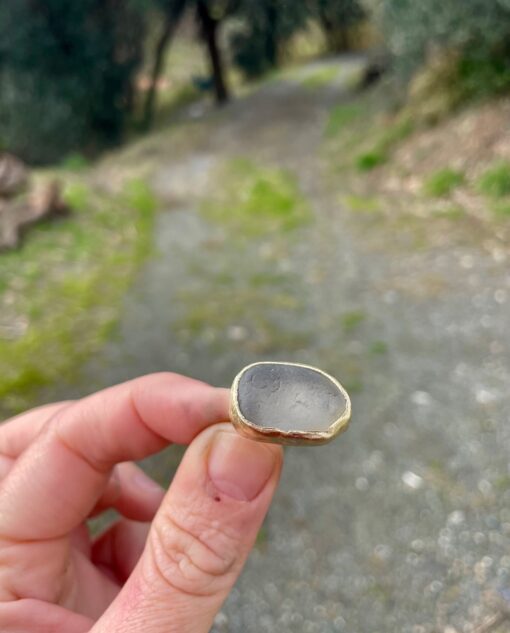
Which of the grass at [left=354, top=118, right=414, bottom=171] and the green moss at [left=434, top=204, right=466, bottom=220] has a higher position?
the green moss at [left=434, top=204, right=466, bottom=220]

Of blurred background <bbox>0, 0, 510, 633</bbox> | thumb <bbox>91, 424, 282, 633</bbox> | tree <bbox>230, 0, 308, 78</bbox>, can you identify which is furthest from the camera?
tree <bbox>230, 0, 308, 78</bbox>

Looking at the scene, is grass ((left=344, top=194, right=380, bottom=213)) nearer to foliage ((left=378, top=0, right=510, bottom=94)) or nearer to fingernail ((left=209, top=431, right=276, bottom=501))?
foliage ((left=378, top=0, right=510, bottom=94))

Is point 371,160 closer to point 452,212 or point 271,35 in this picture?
point 452,212

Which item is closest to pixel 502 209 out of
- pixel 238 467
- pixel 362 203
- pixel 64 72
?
pixel 362 203

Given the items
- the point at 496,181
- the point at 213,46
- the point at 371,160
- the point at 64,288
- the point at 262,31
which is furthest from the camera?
the point at 213,46

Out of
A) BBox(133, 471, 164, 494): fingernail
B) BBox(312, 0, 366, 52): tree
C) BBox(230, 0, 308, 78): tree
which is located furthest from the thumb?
BBox(230, 0, 308, 78): tree

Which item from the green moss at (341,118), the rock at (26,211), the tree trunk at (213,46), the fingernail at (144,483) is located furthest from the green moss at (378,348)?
the tree trunk at (213,46)

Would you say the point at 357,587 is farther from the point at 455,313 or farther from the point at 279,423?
the point at 455,313
